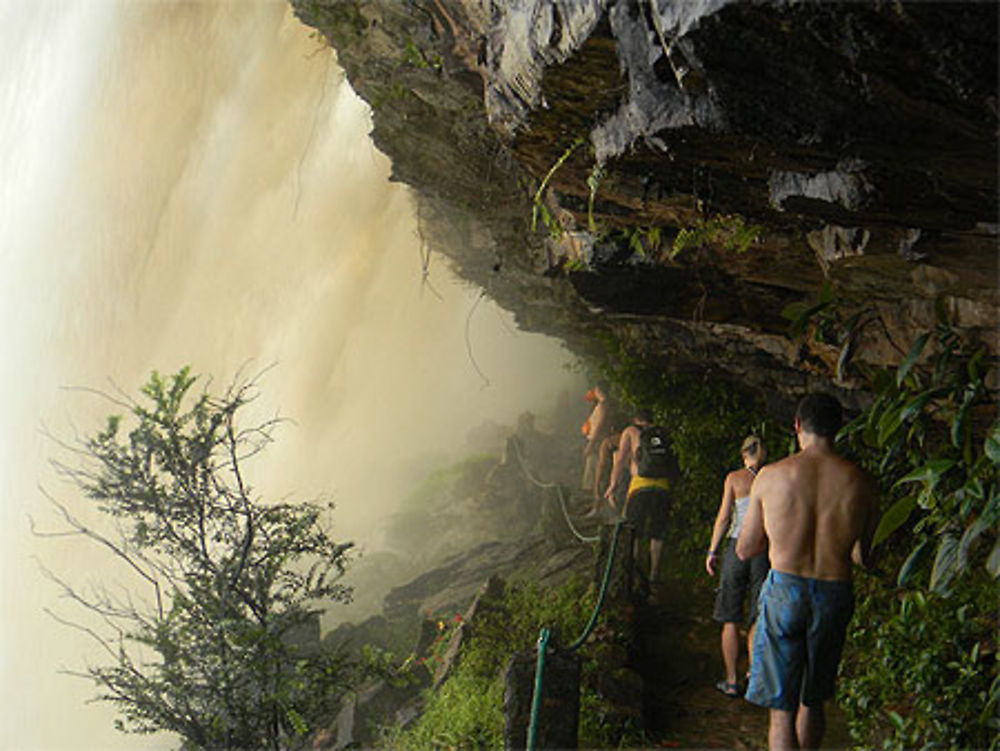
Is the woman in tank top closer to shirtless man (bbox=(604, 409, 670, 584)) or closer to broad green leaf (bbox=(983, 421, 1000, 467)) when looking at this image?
broad green leaf (bbox=(983, 421, 1000, 467))

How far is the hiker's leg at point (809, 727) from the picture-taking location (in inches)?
136

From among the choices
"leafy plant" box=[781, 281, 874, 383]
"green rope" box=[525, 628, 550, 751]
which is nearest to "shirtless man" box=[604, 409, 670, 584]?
"leafy plant" box=[781, 281, 874, 383]

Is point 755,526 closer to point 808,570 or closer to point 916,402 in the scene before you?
point 808,570

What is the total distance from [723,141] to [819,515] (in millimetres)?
1762

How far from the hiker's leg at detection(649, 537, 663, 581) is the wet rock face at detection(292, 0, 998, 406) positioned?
7.75 feet

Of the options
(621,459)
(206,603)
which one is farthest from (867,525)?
(621,459)

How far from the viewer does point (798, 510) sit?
3361 millimetres

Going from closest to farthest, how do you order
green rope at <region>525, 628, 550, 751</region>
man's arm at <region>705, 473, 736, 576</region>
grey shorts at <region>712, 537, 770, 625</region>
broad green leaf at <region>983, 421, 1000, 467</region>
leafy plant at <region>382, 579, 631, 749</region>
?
broad green leaf at <region>983, 421, 1000, 467</region> → green rope at <region>525, 628, 550, 751</region> → grey shorts at <region>712, 537, 770, 625</region> → man's arm at <region>705, 473, 736, 576</region> → leafy plant at <region>382, 579, 631, 749</region>

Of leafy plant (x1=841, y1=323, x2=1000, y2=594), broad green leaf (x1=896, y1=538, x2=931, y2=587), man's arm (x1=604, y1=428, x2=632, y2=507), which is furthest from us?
man's arm (x1=604, y1=428, x2=632, y2=507)

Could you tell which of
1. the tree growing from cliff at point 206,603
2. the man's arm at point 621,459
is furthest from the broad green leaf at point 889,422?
the man's arm at point 621,459

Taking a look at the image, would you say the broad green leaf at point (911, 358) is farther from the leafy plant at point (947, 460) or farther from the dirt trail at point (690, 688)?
the dirt trail at point (690, 688)

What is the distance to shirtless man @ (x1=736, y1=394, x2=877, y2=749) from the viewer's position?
10.9 ft

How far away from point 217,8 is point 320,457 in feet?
45.1

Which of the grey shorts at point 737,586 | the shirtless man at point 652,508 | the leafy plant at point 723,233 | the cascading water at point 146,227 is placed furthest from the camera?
the cascading water at point 146,227
